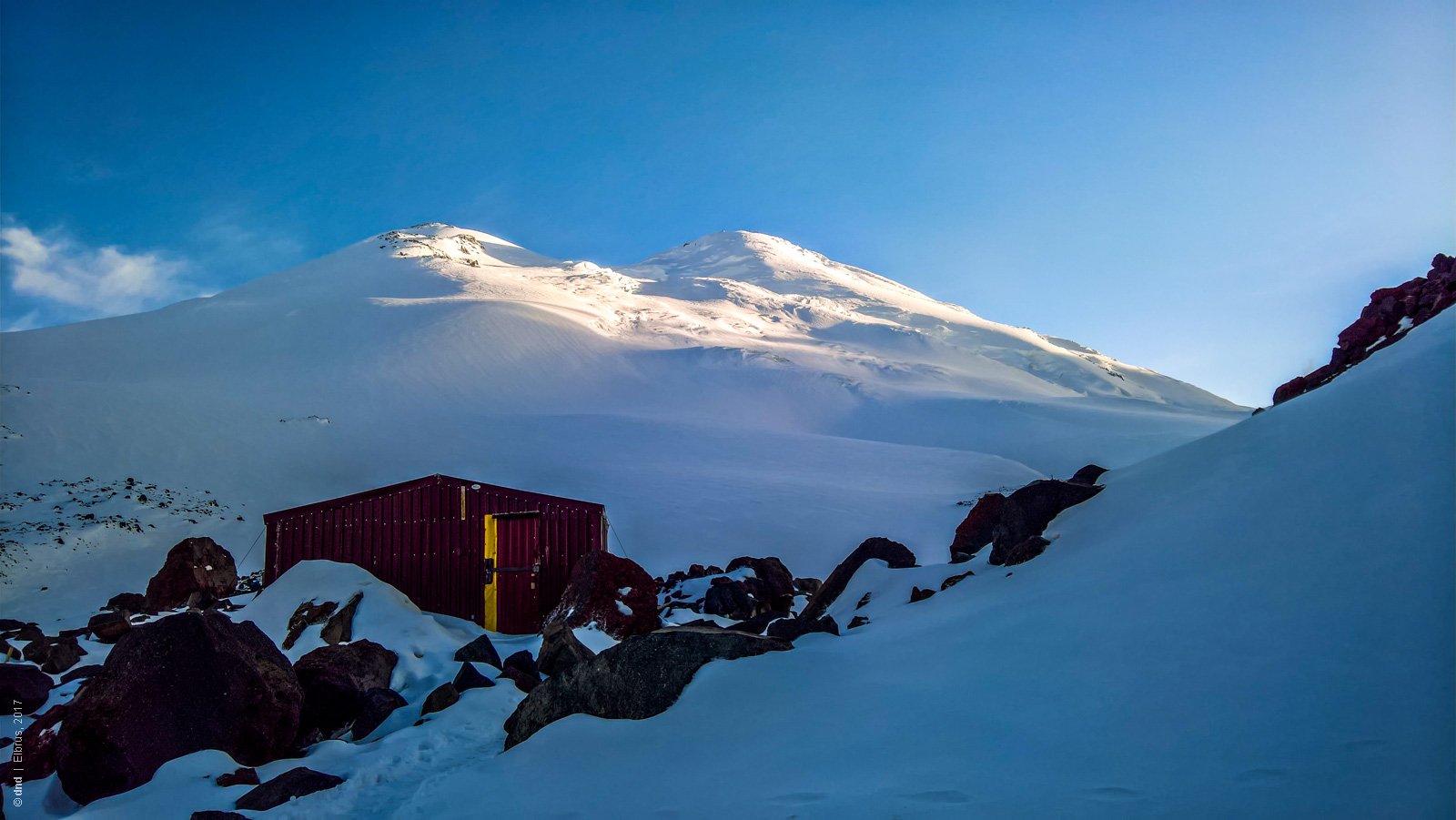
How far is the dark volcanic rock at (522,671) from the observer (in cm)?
972

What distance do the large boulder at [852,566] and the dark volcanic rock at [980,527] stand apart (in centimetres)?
89

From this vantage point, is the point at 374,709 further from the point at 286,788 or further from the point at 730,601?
the point at 730,601

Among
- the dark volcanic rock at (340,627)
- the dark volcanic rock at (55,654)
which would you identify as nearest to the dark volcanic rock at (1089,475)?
the dark volcanic rock at (340,627)

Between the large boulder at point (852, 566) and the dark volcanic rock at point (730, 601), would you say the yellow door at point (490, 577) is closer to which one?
the dark volcanic rock at point (730, 601)

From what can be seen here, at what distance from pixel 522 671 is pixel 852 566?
15.0 feet

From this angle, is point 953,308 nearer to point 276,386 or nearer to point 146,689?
point 276,386

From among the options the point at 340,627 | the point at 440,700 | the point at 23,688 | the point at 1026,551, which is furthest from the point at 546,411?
the point at 1026,551

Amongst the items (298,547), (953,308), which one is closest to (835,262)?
(953,308)

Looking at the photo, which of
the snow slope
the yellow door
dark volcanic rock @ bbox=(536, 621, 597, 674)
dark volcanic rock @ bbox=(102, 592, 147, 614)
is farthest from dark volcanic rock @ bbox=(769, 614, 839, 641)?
dark volcanic rock @ bbox=(102, 592, 147, 614)

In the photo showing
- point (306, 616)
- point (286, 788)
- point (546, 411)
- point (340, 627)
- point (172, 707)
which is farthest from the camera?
point (546, 411)

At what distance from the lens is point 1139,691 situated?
177 inches

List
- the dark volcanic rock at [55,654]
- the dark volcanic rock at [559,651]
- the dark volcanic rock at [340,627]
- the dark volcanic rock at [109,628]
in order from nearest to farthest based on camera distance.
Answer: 1. the dark volcanic rock at [559,651]
2. the dark volcanic rock at [55,654]
3. the dark volcanic rock at [340,627]
4. the dark volcanic rock at [109,628]

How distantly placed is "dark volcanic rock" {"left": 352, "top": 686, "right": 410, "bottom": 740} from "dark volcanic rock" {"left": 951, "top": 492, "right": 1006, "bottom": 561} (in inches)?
263

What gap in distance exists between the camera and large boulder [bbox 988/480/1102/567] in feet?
28.3
